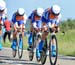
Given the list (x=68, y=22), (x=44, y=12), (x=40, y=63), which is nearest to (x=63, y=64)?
(x=40, y=63)

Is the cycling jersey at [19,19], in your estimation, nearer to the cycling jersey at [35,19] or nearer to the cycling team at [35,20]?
the cycling team at [35,20]

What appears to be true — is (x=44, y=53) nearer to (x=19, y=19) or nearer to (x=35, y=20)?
(x=35, y=20)

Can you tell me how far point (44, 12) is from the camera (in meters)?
13.7

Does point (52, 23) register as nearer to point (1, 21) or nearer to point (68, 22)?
point (1, 21)

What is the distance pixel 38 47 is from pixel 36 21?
3.87ft

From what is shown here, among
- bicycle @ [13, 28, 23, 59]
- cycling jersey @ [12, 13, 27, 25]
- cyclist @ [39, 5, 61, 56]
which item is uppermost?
cyclist @ [39, 5, 61, 56]

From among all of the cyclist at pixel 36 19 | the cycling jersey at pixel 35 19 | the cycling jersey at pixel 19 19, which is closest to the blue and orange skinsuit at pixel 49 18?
the cyclist at pixel 36 19

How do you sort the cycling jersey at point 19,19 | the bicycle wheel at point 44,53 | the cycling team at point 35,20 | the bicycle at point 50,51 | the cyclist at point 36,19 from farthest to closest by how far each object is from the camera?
the cycling jersey at point 19,19 < the cyclist at point 36,19 < the bicycle wheel at point 44,53 < the cycling team at point 35,20 < the bicycle at point 50,51

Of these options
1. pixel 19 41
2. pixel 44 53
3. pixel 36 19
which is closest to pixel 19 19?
pixel 19 41

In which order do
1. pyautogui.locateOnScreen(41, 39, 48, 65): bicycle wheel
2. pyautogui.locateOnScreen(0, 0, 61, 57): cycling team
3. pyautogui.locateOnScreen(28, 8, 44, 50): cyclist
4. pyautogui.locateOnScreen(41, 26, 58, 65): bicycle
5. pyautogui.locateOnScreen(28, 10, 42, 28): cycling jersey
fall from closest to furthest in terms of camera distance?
1. pyautogui.locateOnScreen(41, 26, 58, 65): bicycle
2. pyautogui.locateOnScreen(0, 0, 61, 57): cycling team
3. pyautogui.locateOnScreen(41, 39, 48, 65): bicycle wheel
4. pyautogui.locateOnScreen(28, 8, 44, 50): cyclist
5. pyautogui.locateOnScreen(28, 10, 42, 28): cycling jersey

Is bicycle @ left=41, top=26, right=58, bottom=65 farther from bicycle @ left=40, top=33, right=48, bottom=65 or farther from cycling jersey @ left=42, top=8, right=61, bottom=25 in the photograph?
cycling jersey @ left=42, top=8, right=61, bottom=25

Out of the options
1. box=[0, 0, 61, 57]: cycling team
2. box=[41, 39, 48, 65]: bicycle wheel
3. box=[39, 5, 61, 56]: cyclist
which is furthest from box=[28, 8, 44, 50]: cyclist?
box=[41, 39, 48, 65]: bicycle wheel

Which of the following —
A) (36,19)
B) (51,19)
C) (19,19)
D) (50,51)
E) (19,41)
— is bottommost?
(19,41)

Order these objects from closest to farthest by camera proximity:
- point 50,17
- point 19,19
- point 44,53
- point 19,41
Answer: point 50,17, point 44,53, point 19,19, point 19,41
